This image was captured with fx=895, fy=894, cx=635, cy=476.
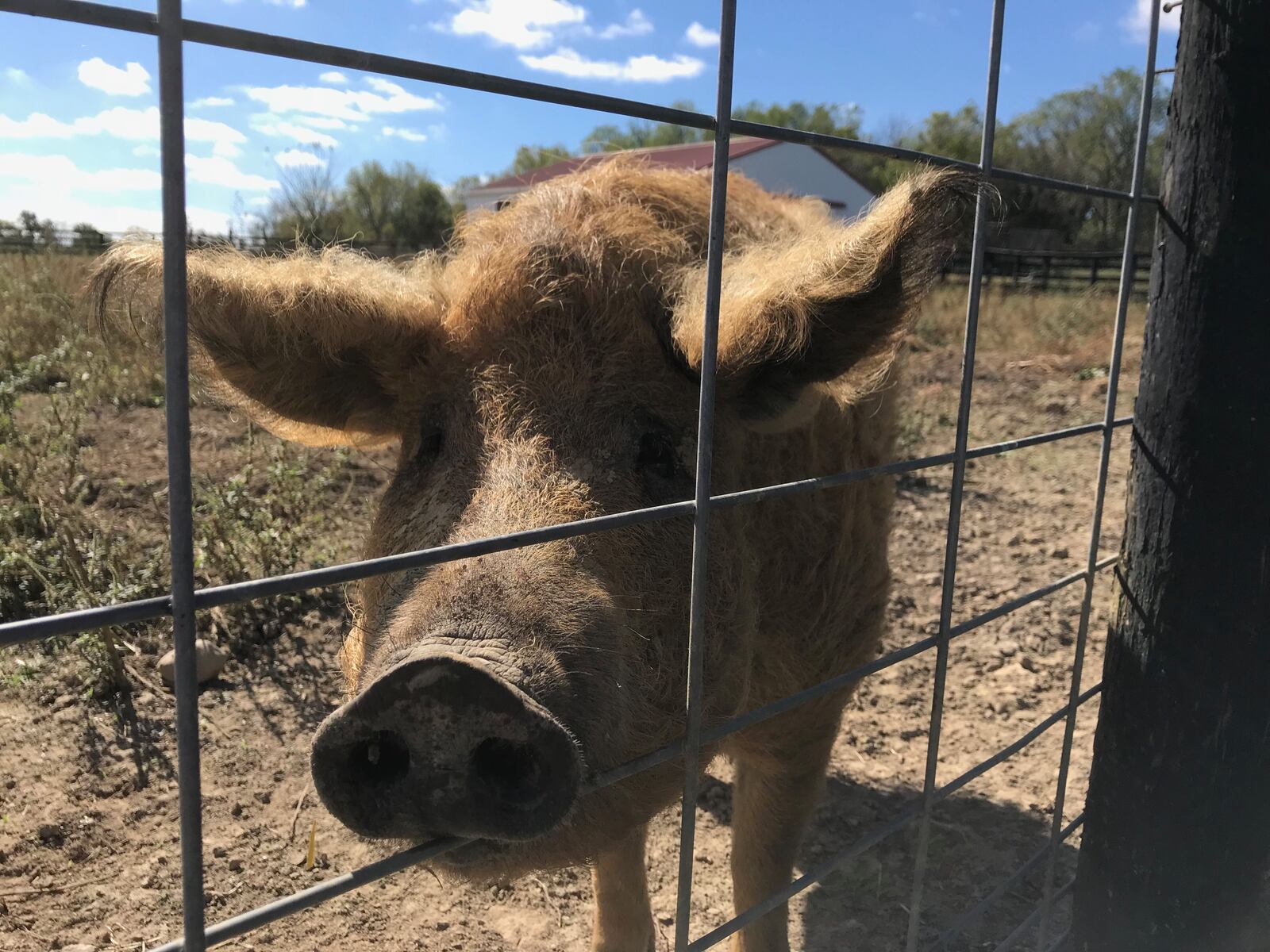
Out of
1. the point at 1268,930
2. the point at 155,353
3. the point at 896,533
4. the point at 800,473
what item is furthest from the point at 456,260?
the point at 896,533

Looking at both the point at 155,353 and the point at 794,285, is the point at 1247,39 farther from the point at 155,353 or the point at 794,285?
the point at 155,353

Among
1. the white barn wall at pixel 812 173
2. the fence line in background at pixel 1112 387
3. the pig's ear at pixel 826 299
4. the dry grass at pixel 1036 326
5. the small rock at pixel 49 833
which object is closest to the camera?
the pig's ear at pixel 826 299

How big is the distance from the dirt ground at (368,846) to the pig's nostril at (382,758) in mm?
1681

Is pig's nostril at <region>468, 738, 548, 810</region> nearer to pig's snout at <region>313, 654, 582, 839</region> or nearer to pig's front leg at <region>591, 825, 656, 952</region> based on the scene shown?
pig's snout at <region>313, 654, 582, 839</region>

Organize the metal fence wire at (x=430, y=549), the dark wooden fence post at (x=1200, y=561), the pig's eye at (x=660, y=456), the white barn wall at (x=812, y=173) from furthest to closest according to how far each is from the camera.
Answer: the white barn wall at (x=812, y=173), the pig's eye at (x=660, y=456), the dark wooden fence post at (x=1200, y=561), the metal fence wire at (x=430, y=549)

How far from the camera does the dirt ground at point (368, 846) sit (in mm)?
2969

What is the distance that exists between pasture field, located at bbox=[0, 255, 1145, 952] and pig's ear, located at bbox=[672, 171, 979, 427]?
4.74 ft

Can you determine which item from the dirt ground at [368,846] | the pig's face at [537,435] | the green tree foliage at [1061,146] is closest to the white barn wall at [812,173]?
the green tree foliage at [1061,146]

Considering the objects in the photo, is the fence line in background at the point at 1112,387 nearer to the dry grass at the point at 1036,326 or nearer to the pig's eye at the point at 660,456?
the pig's eye at the point at 660,456

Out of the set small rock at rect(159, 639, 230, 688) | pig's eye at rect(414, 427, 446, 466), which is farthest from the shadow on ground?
small rock at rect(159, 639, 230, 688)

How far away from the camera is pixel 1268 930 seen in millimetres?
2307

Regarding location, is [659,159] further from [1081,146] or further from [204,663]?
[1081,146]

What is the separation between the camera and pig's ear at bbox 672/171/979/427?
5.80 ft

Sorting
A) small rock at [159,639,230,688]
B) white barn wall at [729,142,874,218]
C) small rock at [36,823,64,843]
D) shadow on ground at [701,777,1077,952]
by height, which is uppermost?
white barn wall at [729,142,874,218]
